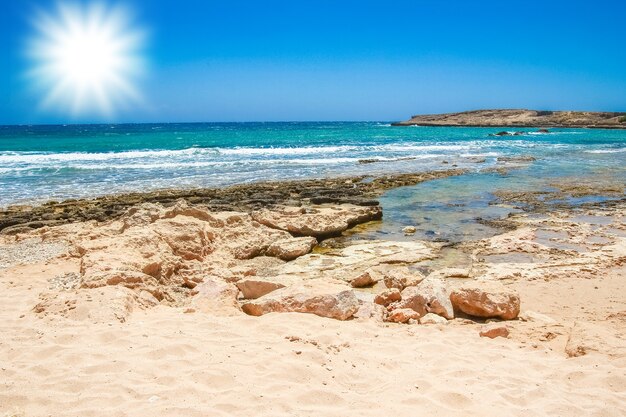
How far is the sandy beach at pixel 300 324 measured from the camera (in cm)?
330

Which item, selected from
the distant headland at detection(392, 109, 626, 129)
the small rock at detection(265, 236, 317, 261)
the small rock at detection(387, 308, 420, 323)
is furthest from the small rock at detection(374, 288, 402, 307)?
the distant headland at detection(392, 109, 626, 129)

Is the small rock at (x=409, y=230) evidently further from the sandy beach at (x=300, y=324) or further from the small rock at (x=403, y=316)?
the small rock at (x=403, y=316)

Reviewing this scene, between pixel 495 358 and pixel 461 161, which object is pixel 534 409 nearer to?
pixel 495 358

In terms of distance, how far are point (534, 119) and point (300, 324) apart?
97043mm

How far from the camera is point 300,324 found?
15.1 ft

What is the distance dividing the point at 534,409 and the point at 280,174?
17.6 meters

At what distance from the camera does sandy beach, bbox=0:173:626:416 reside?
10.8ft

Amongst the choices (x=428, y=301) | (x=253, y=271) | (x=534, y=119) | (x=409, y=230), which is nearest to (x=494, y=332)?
(x=428, y=301)

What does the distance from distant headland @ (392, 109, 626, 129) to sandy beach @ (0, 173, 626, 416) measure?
77.9m

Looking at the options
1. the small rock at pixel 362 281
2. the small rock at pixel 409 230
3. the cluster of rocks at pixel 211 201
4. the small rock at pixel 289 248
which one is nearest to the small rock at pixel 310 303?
the small rock at pixel 362 281

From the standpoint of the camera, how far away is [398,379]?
11.9 feet

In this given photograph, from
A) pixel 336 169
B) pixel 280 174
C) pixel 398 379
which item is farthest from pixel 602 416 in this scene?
pixel 336 169

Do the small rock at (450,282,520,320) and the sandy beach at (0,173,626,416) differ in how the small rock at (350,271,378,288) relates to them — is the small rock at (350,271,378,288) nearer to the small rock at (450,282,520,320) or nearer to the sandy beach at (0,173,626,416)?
the sandy beach at (0,173,626,416)

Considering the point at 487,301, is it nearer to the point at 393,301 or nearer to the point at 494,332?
the point at 494,332
